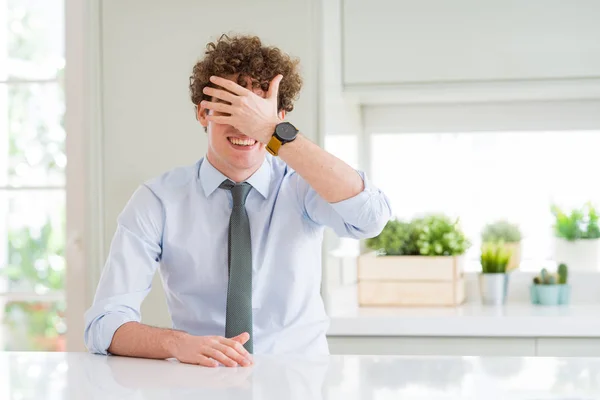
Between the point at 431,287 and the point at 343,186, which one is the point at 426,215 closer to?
the point at 431,287

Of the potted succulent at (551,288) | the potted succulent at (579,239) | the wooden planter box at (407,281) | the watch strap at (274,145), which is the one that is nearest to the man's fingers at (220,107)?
the watch strap at (274,145)

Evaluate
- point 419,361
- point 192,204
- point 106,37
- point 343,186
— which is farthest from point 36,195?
point 419,361

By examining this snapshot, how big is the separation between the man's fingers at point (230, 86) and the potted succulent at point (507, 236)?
1.73 m

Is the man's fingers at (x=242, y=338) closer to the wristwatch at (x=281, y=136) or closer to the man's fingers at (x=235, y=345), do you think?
the man's fingers at (x=235, y=345)

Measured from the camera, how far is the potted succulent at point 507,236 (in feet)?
10.4

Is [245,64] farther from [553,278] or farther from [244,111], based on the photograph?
[553,278]

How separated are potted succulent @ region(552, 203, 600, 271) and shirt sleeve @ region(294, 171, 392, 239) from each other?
5.27ft

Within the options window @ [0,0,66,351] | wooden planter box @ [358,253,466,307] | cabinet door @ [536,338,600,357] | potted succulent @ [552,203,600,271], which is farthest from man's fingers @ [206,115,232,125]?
potted succulent @ [552,203,600,271]

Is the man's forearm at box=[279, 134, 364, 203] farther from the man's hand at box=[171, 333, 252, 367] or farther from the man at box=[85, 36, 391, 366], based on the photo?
the man's hand at box=[171, 333, 252, 367]

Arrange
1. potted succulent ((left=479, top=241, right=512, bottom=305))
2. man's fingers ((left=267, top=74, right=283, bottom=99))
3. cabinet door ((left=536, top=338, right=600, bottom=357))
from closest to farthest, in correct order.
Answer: man's fingers ((left=267, top=74, right=283, bottom=99)), cabinet door ((left=536, top=338, right=600, bottom=357)), potted succulent ((left=479, top=241, right=512, bottom=305))

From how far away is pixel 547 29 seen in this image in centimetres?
274

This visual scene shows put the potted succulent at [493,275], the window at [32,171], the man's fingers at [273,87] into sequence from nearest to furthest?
the man's fingers at [273,87]
the potted succulent at [493,275]
the window at [32,171]

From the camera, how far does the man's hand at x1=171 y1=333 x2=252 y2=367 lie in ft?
4.82

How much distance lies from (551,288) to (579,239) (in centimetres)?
35
